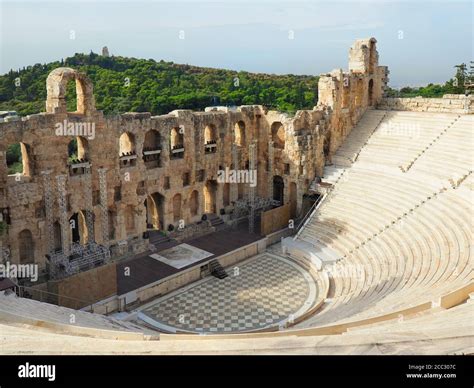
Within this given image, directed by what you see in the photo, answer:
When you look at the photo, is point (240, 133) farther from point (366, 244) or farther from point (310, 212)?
point (366, 244)

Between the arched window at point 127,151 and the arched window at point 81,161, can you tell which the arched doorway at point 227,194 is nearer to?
the arched window at point 127,151

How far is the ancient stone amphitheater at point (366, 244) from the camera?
7305mm

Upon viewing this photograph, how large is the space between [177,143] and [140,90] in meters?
20.4

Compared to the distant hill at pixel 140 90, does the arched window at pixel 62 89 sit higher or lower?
lower

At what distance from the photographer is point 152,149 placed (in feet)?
79.6

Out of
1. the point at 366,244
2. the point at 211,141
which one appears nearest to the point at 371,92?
the point at 211,141

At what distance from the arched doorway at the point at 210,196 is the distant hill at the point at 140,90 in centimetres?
1144

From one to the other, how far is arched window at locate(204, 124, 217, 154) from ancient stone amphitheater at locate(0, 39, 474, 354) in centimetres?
272

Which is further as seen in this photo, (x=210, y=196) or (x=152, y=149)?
(x=210, y=196)

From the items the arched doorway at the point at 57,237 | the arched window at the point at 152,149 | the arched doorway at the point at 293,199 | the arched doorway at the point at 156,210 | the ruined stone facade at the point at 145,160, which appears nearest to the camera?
the ruined stone facade at the point at 145,160

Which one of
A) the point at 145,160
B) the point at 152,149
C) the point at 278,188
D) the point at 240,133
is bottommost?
the point at 278,188

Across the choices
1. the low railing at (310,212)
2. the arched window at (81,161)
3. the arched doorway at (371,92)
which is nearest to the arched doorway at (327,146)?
the low railing at (310,212)
